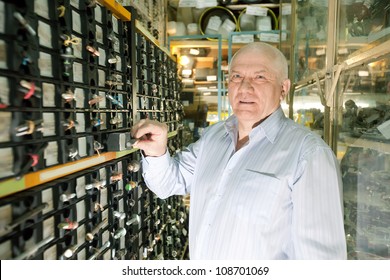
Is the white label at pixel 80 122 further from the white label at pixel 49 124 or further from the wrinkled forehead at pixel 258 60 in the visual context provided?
the wrinkled forehead at pixel 258 60

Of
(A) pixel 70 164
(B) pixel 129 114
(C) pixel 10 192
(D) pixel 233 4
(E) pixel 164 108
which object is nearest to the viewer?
(C) pixel 10 192

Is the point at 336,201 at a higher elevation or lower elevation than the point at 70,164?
lower

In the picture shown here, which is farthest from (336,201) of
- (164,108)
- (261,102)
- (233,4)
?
(233,4)

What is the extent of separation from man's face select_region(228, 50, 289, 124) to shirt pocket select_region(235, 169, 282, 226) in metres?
0.24

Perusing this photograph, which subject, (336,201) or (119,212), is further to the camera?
(119,212)

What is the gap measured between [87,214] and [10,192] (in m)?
0.36

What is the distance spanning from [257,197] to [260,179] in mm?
60

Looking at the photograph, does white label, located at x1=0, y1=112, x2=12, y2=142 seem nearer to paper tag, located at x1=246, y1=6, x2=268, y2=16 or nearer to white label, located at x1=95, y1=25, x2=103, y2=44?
white label, located at x1=95, y1=25, x2=103, y2=44

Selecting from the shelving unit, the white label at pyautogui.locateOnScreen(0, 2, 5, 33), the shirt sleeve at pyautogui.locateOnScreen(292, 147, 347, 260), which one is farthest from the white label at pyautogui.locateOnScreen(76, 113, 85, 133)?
the shelving unit

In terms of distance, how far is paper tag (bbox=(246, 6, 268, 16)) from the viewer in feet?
10.3

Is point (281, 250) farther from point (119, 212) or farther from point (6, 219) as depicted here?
point (6, 219)

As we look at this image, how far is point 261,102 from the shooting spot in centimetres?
114

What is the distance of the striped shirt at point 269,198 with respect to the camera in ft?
3.02

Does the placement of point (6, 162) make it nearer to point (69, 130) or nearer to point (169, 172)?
point (69, 130)
